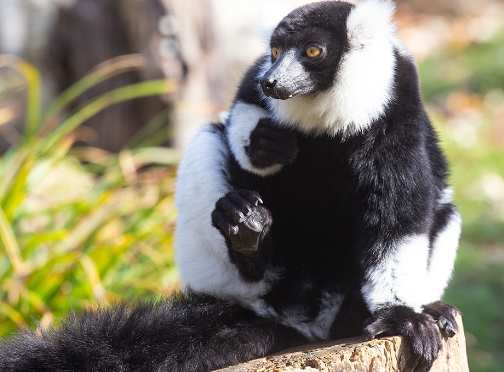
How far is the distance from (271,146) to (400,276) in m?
0.82

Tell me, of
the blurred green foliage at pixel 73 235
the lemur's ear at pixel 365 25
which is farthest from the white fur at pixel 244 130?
the blurred green foliage at pixel 73 235

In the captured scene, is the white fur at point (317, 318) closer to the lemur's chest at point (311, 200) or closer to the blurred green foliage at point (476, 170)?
the lemur's chest at point (311, 200)

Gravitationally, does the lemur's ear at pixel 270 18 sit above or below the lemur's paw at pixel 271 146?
above

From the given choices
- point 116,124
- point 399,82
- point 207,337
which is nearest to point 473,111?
point 116,124

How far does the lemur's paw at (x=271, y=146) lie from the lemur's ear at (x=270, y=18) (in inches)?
19.8

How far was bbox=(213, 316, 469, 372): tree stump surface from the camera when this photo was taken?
264 cm

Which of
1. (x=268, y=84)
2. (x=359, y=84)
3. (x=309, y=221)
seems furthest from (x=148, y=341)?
(x=359, y=84)

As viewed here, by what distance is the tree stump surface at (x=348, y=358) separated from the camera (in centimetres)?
264

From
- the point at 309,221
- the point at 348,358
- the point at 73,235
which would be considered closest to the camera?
the point at 348,358

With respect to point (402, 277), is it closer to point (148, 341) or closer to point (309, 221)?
point (309, 221)

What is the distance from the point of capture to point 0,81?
9.52 metres

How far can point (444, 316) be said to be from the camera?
3.13 m

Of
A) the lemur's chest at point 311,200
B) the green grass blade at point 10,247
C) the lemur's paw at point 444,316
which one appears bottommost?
the green grass blade at point 10,247

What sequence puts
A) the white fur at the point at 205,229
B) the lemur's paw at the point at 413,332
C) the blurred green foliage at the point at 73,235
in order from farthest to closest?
1. the blurred green foliage at the point at 73,235
2. the white fur at the point at 205,229
3. the lemur's paw at the point at 413,332
